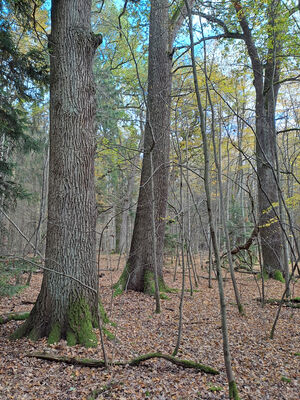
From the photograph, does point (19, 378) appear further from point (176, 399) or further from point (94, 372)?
point (176, 399)

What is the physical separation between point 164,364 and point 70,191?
2523 mm

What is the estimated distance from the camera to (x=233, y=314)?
535 centimetres

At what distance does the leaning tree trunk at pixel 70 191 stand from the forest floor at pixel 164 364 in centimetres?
30

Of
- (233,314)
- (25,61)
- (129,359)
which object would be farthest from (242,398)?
(25,61)

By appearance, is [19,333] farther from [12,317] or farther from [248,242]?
[248,242]

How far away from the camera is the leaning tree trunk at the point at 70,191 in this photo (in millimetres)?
3445

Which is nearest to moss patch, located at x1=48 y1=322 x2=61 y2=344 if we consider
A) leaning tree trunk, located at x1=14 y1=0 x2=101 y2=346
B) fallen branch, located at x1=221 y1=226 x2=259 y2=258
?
leaning tree trunk, located at x1=14 y1=0 x2=101 y2=346

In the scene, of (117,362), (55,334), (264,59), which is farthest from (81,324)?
(264,59)

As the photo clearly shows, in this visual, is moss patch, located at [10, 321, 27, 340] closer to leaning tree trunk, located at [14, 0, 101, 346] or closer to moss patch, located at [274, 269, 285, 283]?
leaning tree trunk, located at [14, 0, 101, 346]

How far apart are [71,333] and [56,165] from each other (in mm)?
A: 2256

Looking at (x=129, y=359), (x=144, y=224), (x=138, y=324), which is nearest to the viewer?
(x=129, y=359)

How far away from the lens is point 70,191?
11.8 ft

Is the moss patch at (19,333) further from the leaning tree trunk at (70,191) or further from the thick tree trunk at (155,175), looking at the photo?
the thick tree trunk at (155,175)

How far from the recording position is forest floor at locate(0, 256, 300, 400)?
261 cm
